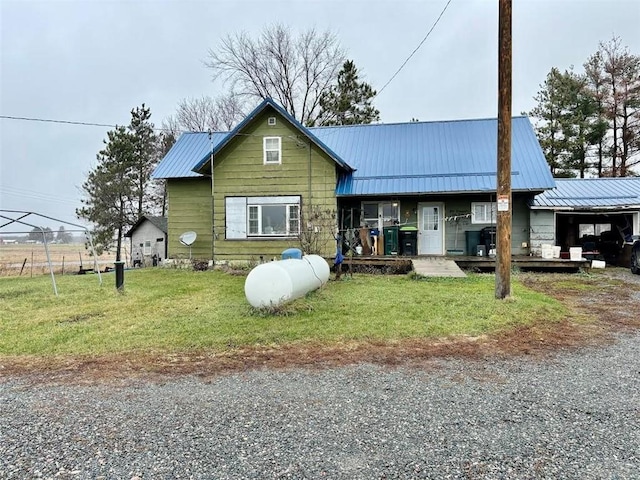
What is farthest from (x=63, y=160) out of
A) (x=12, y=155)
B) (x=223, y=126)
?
(x=223, y=126)

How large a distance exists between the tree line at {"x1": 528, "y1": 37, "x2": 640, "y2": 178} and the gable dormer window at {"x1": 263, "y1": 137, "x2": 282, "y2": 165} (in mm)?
20371

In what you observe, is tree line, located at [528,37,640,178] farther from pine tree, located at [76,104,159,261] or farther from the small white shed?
pine tree, located at [76,104,159,261]

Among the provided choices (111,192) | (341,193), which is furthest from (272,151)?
(111,192)

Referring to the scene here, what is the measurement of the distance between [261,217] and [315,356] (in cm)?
1046

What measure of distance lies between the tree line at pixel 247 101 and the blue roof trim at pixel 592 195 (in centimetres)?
1549

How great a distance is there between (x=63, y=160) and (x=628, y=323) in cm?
5866

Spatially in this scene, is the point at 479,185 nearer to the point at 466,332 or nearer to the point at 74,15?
the point at 466,332

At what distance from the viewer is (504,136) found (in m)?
7.80

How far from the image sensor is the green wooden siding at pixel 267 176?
48.7 ft

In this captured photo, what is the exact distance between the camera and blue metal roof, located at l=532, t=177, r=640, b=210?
49.3 ft

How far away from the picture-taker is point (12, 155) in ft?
139

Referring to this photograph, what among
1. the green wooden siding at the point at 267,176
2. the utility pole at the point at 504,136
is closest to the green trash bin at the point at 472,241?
the green wooden siding at the point at 267,176

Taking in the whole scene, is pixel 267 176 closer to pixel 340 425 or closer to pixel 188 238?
pixel 188 238

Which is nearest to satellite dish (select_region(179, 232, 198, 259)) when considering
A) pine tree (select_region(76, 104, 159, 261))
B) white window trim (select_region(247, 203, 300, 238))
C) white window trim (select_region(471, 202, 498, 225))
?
white window trim (select_region(247, 203, 300, 238))
